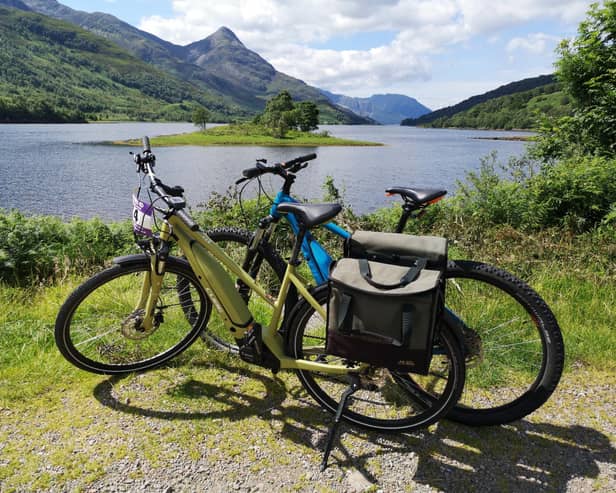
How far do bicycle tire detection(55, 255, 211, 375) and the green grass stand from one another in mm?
57817

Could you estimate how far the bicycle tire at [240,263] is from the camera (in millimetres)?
3488

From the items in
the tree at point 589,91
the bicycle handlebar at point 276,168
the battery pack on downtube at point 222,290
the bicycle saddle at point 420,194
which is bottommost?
the battery pack on downtube at point 222,290

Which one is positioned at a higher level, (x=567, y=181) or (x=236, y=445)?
(x=567, y=181)

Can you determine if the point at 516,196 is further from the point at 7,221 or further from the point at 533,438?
the point at 7,221

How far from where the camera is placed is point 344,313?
2346 mm

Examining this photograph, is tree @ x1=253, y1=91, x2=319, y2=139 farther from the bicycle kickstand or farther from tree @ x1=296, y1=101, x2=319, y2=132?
the bicycle kickstand

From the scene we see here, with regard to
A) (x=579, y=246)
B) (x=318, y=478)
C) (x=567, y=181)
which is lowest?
(x=318, y=478)

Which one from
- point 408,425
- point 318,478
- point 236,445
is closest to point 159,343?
point 236,445

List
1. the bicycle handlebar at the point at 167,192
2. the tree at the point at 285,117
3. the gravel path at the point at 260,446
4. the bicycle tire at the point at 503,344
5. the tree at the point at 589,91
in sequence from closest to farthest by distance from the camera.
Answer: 1. the gravel path at the point at 260,446
2. the bicycle tire at the point at 503,344
3. the bicycle handlebar at the point at 167,192
4. the tree at the point at 589,91
5. the tree at the point at 285,117

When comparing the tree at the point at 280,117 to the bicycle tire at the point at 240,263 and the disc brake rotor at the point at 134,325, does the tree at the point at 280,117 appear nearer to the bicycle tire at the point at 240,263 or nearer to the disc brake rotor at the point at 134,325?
the bicycle tire at the point at 240,263

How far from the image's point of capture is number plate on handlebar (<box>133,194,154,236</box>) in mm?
2918

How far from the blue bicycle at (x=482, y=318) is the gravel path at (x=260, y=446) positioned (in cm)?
25

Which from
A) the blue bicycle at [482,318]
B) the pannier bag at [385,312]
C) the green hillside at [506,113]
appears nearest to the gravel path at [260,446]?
the blue bicycle at [482,318]

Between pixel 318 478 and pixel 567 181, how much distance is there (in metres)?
7.15
